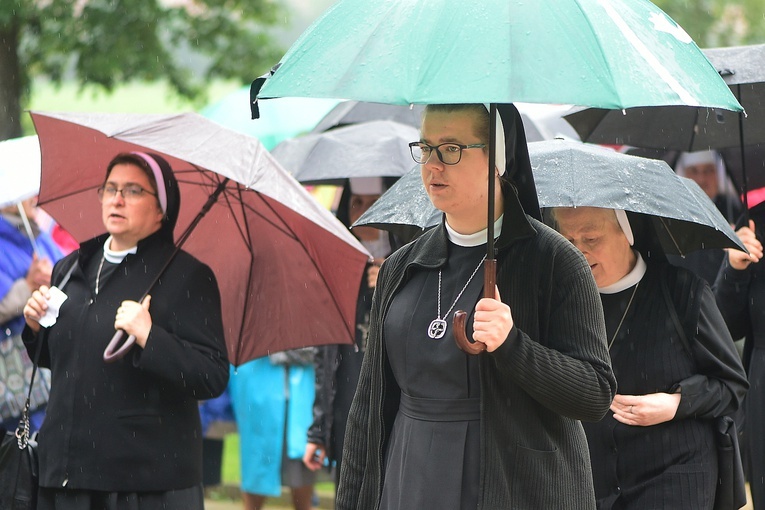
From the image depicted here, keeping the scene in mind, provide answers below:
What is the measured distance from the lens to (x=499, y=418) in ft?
11.2

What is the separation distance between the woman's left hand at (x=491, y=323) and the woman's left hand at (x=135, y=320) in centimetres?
217

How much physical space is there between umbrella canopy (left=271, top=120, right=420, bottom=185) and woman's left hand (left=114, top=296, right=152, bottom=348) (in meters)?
2.36

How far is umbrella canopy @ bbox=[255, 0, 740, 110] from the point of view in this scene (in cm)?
300

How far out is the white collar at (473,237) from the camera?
11.9 ft

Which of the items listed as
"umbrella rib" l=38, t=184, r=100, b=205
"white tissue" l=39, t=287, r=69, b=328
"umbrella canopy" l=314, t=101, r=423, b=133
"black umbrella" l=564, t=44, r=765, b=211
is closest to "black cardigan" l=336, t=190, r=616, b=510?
"white tissue" l=39, t=287, r=69, b=328

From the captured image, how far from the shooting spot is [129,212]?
544cm

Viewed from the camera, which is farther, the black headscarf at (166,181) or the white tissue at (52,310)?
A: the black headscarf at (166,181)

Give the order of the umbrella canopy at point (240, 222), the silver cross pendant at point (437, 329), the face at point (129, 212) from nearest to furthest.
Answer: the silver cross pendant at point (437, 329) → the umbrella canopy at point (240, 222) → the face at point (129, 212)

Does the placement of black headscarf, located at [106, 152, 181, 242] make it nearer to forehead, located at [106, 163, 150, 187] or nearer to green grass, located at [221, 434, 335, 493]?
forehead, located at [106, 163, 150, 187]

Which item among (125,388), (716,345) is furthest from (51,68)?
(716,345)

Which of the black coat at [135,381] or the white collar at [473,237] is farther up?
the white collar at [473,237]

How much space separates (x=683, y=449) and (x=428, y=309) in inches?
63.8

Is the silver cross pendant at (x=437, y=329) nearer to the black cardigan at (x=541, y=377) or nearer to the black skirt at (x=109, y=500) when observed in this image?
the black cardigan at (x=541, y=377)

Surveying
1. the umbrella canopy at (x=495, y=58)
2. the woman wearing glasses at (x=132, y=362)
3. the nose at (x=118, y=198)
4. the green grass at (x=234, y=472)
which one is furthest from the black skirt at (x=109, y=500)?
the green grass at (x=234, y=472)
